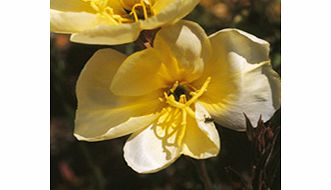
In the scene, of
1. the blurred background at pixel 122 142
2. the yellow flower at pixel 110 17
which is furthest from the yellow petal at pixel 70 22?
the blurred background at pixel 122 142

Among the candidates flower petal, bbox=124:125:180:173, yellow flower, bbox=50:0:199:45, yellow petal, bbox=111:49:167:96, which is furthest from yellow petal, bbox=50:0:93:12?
flower petal, bbox=124:125:180:173

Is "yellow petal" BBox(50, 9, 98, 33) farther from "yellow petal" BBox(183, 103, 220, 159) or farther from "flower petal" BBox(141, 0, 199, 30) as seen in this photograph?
"yellow petal" BBox(183, 103, 220, 159)

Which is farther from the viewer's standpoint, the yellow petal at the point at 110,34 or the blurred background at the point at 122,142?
the blurred background at the point at 122,142

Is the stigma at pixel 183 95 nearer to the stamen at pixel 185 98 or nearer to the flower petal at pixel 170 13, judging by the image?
the stamen at pixel 185 98

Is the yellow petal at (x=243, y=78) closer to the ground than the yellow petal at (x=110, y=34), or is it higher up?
closer to the ground

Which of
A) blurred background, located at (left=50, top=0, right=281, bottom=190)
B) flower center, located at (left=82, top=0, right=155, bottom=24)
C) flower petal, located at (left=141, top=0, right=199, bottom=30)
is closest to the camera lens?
flower petal, located at (left=141, top=0, right=199, bottom=30)

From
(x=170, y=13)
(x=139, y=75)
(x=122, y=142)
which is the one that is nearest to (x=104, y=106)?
(x=139, y=75)
